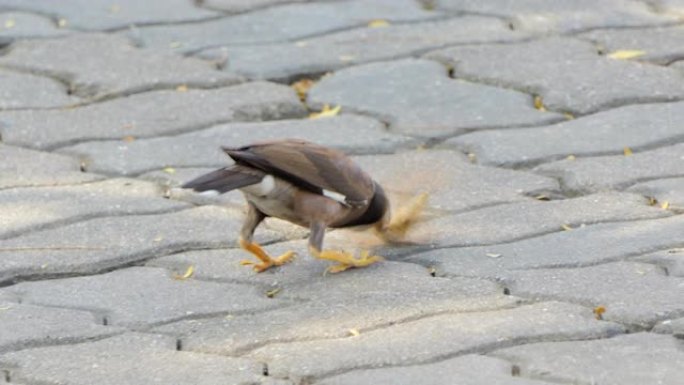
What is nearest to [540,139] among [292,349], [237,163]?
[237,163]

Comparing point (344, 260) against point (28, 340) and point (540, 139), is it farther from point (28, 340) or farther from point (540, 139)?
point (540, 139)

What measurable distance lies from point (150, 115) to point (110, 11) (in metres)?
1.21

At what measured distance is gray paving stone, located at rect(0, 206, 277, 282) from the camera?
3947 millimetres

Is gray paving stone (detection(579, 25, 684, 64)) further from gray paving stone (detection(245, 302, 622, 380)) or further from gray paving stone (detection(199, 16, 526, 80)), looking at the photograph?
gray paving stone (detection(245, 302, 622, 380))

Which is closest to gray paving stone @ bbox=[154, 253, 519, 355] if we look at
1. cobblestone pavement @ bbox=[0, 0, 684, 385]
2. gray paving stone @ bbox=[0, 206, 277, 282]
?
cobblestone pavement @ bbox=[0, 0, 684, 385]

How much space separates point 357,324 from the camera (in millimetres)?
3490

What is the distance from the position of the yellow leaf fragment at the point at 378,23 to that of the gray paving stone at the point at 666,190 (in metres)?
1.78

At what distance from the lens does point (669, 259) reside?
382cm

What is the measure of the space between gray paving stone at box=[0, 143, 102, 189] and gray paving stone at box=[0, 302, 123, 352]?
88 centimetres

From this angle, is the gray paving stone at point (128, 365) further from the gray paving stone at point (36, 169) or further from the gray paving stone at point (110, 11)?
the gray paving stone at point (110, 11)

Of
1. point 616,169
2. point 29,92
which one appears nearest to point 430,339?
point 616,169

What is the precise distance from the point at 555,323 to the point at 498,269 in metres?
0.41

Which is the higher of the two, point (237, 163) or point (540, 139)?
point (237, 163)

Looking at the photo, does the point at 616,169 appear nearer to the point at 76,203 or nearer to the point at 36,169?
the point at 76,203
